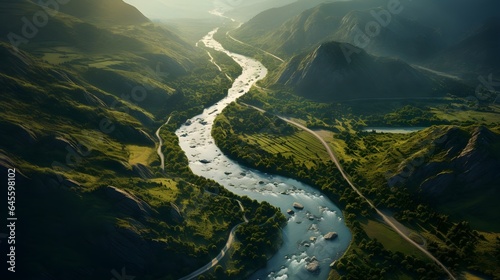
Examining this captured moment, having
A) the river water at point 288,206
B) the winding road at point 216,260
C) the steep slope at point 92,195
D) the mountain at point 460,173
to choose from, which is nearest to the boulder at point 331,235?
the river water at point 288,206

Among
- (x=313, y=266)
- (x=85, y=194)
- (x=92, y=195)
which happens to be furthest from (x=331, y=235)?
(x=85, y=194)

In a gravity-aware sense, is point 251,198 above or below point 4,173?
below

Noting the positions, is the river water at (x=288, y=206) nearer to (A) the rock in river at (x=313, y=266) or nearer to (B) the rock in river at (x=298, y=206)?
(A) the rock in river at (x=313, y=266)

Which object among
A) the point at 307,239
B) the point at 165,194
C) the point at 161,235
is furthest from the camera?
the point at 165,194

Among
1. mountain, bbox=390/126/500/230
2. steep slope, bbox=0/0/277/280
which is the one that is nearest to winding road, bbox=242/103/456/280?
mountain, bbox=390/126/500/230

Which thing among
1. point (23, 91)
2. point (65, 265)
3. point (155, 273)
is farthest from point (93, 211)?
point (23, 91)

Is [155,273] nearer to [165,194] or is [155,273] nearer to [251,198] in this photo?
[165,194]

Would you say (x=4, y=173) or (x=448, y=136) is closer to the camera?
(x=4, y=173)

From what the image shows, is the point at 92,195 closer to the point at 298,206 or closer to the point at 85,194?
the point at 85,194
